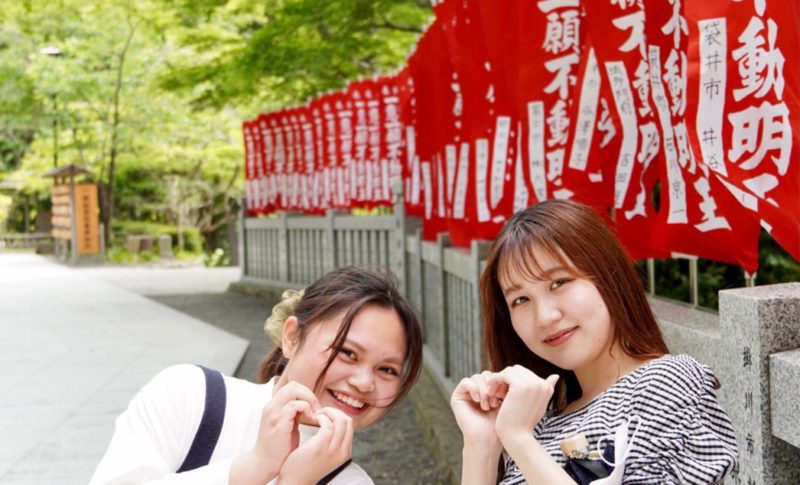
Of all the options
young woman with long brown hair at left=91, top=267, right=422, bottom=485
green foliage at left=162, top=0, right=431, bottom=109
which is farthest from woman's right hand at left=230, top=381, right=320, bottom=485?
green foliage at left=162, top=0, right=431, bottom=109

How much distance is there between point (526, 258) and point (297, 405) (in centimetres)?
59

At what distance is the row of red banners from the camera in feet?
8.13

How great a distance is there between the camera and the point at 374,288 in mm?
2025

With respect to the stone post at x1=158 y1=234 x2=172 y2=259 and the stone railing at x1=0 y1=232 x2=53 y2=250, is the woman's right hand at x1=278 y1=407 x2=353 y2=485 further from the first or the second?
the stone railing at x1=0 y1=232 x2=53 y2=250

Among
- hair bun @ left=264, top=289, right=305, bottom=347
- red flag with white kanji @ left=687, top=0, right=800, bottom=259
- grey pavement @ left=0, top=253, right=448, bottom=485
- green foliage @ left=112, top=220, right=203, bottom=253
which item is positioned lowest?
grey pavement @ left=0, top=253, right=448, bottom=485

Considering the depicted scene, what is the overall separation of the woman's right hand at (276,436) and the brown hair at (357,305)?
237mm

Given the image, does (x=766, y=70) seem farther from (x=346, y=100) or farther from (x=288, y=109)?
(x=288, y=109)

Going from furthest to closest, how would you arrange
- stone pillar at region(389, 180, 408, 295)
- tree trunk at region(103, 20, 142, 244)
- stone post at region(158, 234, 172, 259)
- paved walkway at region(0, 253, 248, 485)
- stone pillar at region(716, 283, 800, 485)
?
stone post at region(158, 234, 172, 259) < tree trunk at region(103, 20, 142, 244) < stone pillar at region(389, 180, 408, 295) < paved walkway at region(0, 253, 248, 485) < stone pillar at region(716, 283, 800, 485)

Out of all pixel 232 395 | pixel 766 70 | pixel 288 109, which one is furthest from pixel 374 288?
pixel 288 109

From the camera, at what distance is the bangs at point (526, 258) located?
186 cm

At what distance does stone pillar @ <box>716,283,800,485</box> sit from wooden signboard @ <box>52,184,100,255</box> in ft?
78.2

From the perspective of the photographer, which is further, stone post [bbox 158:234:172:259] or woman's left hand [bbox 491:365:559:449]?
stone post [bbox 158:234:172:259]

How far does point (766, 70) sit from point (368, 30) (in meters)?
→ 9.70

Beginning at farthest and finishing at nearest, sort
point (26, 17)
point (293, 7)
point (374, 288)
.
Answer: point (26, 17)
point (293, 7)
point (374, 288)
